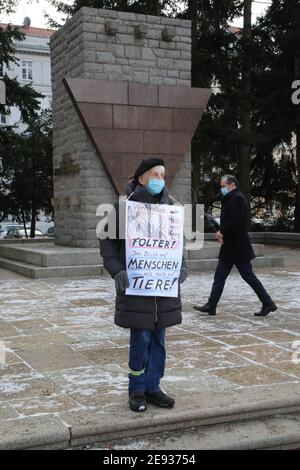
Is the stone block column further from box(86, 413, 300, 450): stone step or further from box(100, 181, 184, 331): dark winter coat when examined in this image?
box(86, 413, 300, 450): stone step

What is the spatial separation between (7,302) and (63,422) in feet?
16.5

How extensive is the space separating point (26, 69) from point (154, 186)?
5575 cm

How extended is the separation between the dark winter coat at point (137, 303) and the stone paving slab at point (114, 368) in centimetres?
62

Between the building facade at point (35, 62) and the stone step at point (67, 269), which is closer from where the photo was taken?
the stone step at point (67, 269)

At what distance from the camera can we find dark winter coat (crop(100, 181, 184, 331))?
165 inches

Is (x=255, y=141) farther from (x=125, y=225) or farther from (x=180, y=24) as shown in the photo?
(x=125, y=225)

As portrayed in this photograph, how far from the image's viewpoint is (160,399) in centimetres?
431

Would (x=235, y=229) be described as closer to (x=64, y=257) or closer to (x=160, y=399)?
(x=160, y=399)

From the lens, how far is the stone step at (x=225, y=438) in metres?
3.85

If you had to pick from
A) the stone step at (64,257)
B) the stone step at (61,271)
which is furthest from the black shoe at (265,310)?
the stone step at (64,257)

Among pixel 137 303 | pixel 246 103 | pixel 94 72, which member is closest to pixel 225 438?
pixel 137 303

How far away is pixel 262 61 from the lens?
23.0m

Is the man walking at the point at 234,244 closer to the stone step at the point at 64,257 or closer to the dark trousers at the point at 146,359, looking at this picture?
the dark trousers at the point at 146,359

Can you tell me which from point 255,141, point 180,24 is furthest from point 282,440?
point 255,141
